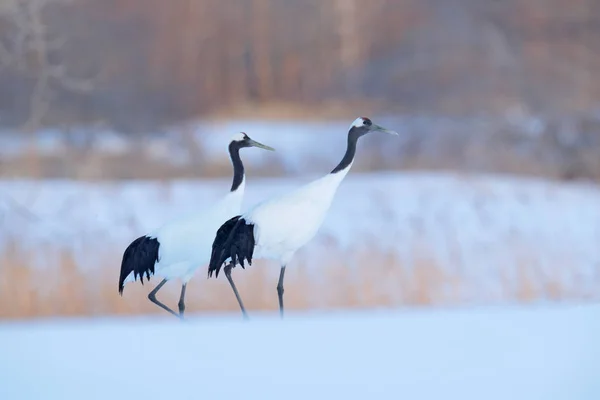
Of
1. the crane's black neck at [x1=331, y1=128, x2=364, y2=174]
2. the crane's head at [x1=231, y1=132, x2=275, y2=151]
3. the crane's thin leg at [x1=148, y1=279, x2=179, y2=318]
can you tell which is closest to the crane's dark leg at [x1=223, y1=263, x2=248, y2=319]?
the crane's thin leg at [x1=148, y1=279, x2=179, y2=318]

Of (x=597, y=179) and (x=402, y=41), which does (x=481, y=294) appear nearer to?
(x=597, y=179)

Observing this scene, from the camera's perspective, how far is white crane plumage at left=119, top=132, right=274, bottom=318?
3.52 metres

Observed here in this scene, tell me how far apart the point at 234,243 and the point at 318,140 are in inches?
25.4

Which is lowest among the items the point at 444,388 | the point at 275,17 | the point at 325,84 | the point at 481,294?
the point at 444,388

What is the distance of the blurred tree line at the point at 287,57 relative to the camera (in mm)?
3639

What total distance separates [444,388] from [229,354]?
0.87 metres

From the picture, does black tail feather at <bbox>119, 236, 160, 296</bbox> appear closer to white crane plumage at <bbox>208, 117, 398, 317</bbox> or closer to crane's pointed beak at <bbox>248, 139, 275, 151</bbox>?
white crane plumage at <bbox>208, 117, 398, 317</bbox>

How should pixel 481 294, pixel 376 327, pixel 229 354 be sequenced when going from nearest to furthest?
1. pixel 229 354
2. pixel 376 327
3. pixel 481 294

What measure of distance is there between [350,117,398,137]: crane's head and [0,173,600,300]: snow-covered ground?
21 centimetres

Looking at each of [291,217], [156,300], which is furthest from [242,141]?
[156,300]

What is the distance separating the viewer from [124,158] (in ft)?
12.1

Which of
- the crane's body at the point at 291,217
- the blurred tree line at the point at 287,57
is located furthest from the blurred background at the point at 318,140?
the crane's body at the point at 291,217

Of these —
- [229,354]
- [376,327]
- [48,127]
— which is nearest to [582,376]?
[376,327]

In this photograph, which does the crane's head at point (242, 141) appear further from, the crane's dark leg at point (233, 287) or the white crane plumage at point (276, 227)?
the crane's dark leg at point (233, 287)
